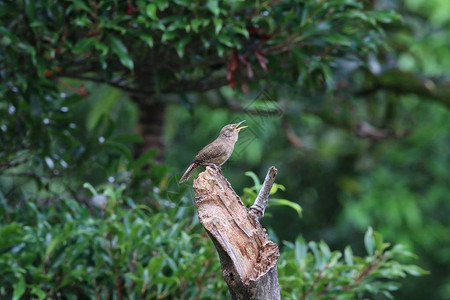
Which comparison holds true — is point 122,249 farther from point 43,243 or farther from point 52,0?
point 52,0

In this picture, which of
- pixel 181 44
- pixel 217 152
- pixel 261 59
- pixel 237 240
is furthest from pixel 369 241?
pixel 237 240

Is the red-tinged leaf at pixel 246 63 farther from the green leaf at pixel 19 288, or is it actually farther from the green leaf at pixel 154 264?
the green leaf at pixel 19 288

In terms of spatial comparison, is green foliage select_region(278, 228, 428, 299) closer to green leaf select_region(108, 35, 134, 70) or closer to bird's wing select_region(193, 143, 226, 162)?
bird's wing select_region(193, 143, 226, 162)

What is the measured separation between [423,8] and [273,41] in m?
6.65

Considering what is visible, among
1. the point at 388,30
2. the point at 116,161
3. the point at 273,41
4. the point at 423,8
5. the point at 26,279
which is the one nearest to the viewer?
the point at 26,279

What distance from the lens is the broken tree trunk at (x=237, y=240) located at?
2.75 metres

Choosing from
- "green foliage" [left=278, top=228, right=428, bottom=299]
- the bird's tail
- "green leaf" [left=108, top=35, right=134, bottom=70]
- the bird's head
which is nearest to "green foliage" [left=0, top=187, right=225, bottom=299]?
"green foliage" [left=278, top=228, right=428, bottom=299]

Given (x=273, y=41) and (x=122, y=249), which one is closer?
(x=122, y=249)

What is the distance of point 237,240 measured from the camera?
282 centimetres

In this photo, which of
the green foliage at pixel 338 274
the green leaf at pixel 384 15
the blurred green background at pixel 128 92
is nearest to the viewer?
the blurred green background at pixel 128 92

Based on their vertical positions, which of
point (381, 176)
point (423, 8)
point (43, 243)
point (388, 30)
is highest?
point (43, 243)

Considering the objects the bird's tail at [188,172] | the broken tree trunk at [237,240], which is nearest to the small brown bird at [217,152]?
the bird's tail at [188,172]

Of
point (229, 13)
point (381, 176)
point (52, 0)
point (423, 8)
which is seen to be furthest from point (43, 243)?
point (423, 8)

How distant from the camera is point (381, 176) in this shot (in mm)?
9609
